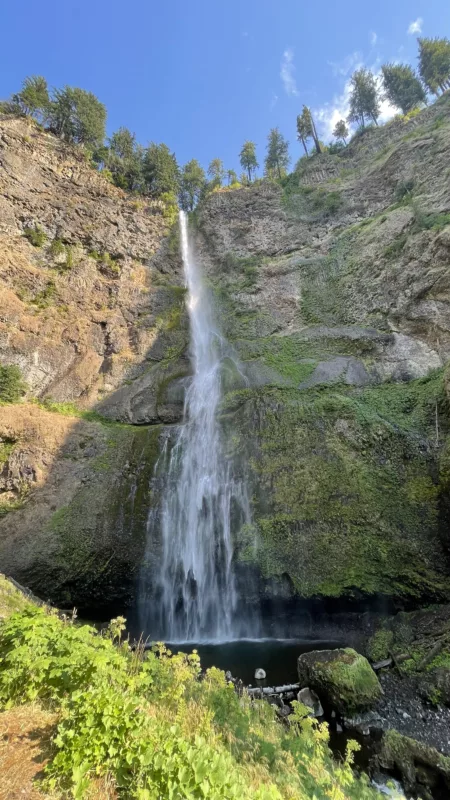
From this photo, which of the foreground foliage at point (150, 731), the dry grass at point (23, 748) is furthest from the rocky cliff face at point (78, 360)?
the dry grass at point (23, 748)

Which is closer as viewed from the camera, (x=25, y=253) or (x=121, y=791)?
(x=121, y=791)

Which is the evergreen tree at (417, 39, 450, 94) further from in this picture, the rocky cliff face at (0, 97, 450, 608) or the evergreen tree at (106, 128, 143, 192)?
the evergreen tree at (106, 128, 143, 192)

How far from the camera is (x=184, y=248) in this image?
3089 cm

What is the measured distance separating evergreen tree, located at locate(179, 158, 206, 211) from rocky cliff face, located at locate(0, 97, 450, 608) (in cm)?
1064

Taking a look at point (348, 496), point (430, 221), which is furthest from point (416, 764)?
point (430, 221)

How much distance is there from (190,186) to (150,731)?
157 ft

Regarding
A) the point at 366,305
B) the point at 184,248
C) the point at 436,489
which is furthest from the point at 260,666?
the point at 184,248

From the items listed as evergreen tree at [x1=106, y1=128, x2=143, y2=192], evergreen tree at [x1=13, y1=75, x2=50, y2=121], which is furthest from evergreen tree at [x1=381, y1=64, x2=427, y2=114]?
evergreen tree at [x1=13, y1=75, x2=50, y2=121]

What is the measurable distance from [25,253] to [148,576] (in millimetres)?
20507

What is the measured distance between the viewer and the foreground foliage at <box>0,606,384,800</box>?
111 inches

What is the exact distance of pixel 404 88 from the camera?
1608 inches

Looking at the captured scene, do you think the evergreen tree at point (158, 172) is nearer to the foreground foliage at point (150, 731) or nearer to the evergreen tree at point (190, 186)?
the evergreen tree at point (190, 186)

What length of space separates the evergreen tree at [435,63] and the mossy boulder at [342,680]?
2061 inches

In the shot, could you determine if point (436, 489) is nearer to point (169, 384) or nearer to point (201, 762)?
point (201, 762)
